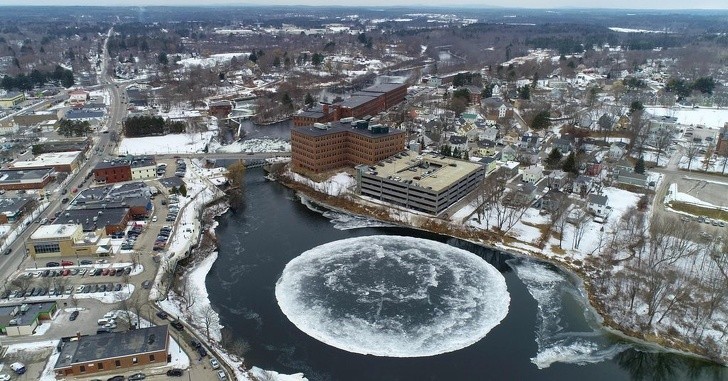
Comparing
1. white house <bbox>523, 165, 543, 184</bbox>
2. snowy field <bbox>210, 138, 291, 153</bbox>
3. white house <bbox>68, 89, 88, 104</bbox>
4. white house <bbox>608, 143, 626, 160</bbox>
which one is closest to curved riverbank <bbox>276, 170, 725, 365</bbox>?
snowy field <bbox>210, 138, 291, 153</bbox>

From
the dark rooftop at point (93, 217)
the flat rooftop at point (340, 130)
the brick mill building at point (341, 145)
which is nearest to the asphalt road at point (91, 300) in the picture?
the dark rooftop at point (93, 217)

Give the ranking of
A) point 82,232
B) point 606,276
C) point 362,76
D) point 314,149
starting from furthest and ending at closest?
point 362,76, point 314,149, point 82,232, point 606,276

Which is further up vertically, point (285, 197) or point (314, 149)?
Result: point (314, 149)

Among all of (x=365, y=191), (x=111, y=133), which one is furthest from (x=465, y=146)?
(x=111, y=133)

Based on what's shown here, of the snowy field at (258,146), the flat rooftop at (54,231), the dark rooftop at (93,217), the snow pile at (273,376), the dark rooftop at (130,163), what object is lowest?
the snow pile at (273,376)

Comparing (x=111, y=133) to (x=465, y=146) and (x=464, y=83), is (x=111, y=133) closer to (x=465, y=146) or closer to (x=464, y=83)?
(x=465, y=146)

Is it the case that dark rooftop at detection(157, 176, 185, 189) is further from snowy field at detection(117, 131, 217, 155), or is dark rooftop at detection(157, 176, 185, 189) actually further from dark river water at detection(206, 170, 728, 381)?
snowy field at detection(117, 131, 217, 155)

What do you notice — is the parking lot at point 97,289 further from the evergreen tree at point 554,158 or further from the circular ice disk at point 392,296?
the evergreen tree at point 554,158

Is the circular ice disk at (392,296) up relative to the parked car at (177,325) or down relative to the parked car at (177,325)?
down
